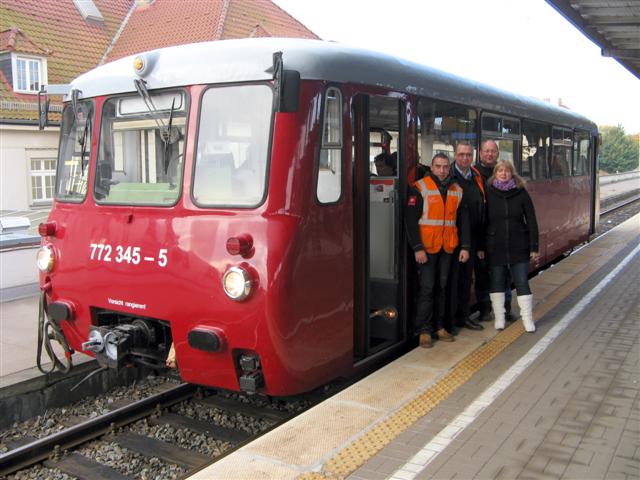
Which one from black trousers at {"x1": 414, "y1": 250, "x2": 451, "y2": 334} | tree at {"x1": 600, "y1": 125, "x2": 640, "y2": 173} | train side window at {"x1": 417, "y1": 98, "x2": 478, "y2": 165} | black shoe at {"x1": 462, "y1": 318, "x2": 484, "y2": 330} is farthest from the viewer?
tree at {"x1": 600, "y1": 125, "x2": 640, "y2": 173}

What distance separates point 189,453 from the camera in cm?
482

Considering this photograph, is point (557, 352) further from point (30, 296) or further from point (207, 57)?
point (30, 296)

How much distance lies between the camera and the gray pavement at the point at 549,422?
3.63 meters

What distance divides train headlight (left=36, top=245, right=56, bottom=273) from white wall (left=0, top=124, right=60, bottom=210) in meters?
11.3

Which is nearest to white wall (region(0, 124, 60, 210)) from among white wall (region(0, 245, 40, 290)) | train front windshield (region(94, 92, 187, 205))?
white wall (region(0, 245, 40, 290))

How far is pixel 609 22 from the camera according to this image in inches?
400

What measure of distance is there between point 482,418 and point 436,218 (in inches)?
76.7

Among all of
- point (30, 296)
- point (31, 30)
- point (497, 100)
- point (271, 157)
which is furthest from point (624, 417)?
point (31, 30)

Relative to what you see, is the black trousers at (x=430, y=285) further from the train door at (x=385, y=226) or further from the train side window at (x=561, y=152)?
the train side window at (x=561, y=152)

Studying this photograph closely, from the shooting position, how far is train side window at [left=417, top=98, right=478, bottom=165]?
5949 millimetres

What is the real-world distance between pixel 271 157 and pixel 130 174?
1377 mm

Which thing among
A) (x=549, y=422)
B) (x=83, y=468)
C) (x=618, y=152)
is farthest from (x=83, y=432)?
(x=618, y=152)

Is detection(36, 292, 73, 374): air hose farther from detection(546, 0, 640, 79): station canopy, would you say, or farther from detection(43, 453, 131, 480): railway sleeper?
detection(546, 0, 640, 79): station canopy

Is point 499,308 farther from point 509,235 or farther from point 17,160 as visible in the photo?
point 17,160
